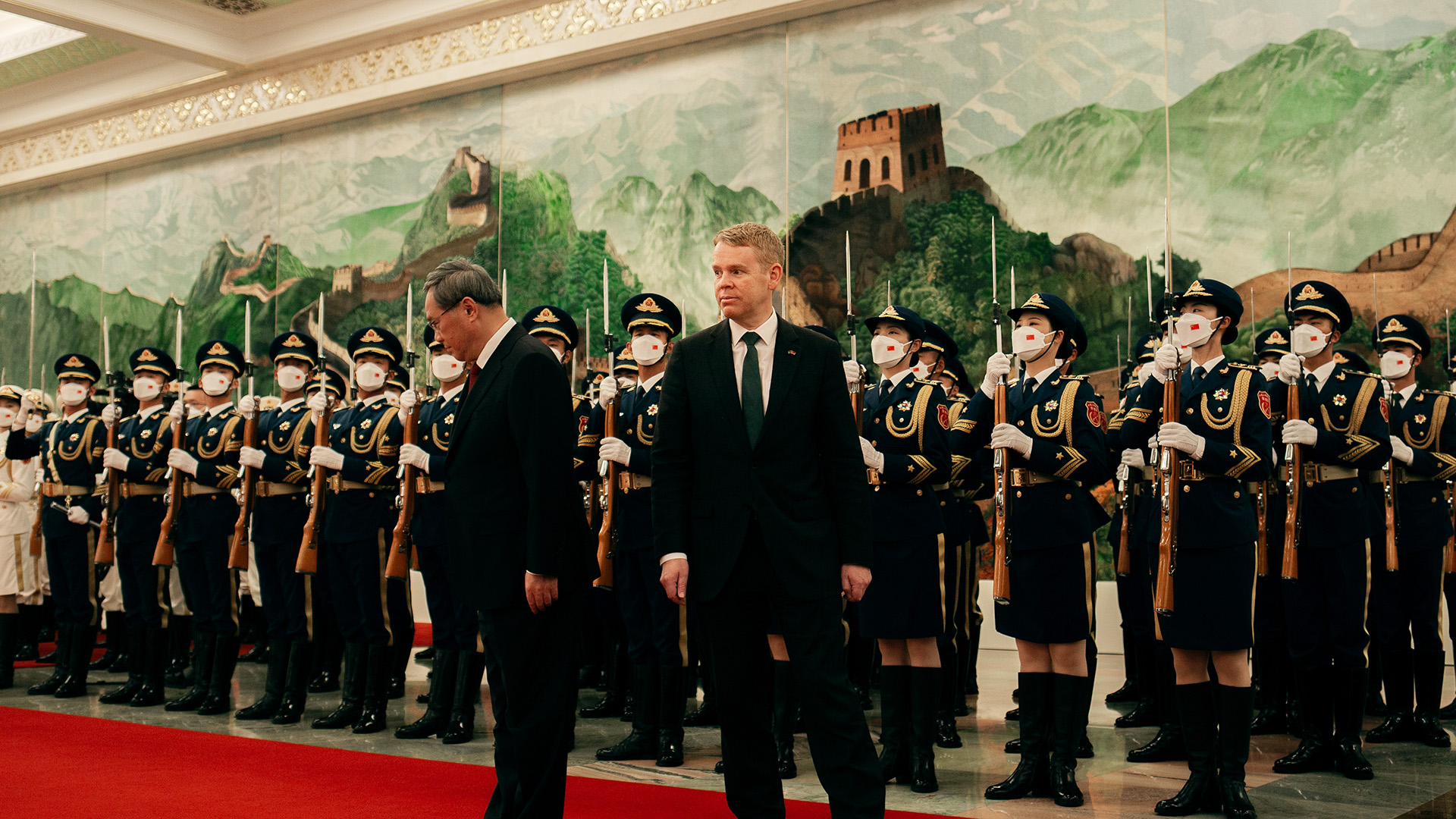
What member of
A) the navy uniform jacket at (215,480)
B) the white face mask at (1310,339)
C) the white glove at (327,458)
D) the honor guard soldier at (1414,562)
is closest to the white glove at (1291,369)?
the white face mask at (1310,339)

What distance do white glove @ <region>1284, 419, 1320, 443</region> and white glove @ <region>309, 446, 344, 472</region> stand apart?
452cm

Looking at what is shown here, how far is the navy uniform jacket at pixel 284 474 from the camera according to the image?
6.45 metres

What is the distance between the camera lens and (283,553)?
21.2 feet

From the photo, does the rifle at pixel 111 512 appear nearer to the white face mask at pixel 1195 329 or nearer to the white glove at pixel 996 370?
the white glove at pixel 996 370

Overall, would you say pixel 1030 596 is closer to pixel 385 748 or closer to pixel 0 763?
pixel 385 748

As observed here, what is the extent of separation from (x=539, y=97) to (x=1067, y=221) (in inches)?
225

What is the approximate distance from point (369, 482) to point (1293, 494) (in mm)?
4421

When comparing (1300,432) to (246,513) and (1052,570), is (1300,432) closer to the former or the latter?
(1052,570)

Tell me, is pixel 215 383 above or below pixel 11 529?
above

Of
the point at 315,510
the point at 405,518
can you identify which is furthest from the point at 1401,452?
Answer: the point at 315,510

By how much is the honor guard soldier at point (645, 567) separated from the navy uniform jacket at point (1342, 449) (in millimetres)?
2773

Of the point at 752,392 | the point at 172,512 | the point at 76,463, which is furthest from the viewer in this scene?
the point at 76,463

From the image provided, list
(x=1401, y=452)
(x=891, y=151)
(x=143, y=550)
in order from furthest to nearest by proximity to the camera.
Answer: (x=891, y=151)
(x=143, y=550)
(x=1401, y=452)

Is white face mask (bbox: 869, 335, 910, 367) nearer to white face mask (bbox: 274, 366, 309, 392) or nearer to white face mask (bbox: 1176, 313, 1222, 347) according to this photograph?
white face mask (bbox: 1176, 313, 1222, 347)
